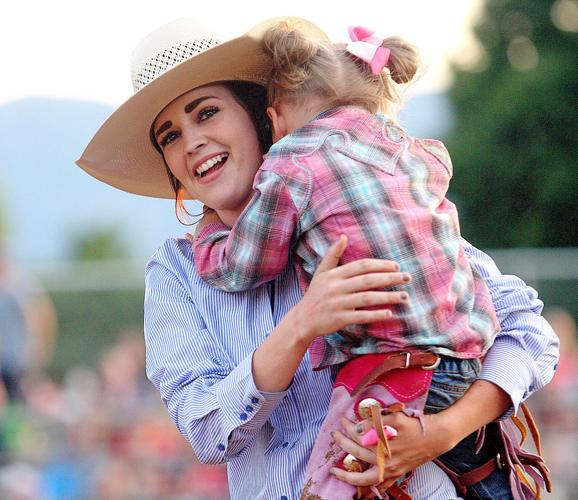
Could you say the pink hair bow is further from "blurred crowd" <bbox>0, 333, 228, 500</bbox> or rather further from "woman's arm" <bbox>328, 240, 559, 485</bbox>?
"blurred crowd" <bbox>0, 333, 228, 500</bbox>

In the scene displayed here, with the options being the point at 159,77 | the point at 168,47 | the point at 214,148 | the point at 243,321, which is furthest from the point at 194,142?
the point at 243,321

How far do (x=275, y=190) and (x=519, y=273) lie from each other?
7.93 metres

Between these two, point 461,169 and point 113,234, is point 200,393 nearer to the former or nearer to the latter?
point 461,169

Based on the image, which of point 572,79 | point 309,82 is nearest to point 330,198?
point 309,82

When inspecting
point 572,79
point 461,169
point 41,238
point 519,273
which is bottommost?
point 41,238

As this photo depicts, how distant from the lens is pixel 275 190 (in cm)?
226

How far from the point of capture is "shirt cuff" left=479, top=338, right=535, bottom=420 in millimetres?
2352

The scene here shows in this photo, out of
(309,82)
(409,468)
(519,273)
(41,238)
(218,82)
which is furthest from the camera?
(41,238)

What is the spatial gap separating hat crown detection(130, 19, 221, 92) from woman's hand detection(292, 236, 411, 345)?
726mm

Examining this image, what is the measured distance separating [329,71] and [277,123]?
16 cm

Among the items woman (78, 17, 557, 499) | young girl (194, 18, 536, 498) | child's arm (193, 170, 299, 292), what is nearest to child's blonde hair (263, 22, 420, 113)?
young girl (194, 18, 536, 498)

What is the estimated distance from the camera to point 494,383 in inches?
92.1

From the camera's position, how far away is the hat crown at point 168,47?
2645mm

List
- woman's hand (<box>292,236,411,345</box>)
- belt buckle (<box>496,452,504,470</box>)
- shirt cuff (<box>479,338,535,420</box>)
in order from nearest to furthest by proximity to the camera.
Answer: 1. woman's hand (<box>292,236,411,345</box>)
2. shirt cuff (<box>479,338,535,420</box>)
3. belt buckle (<box>496,452,504,470</box>)
